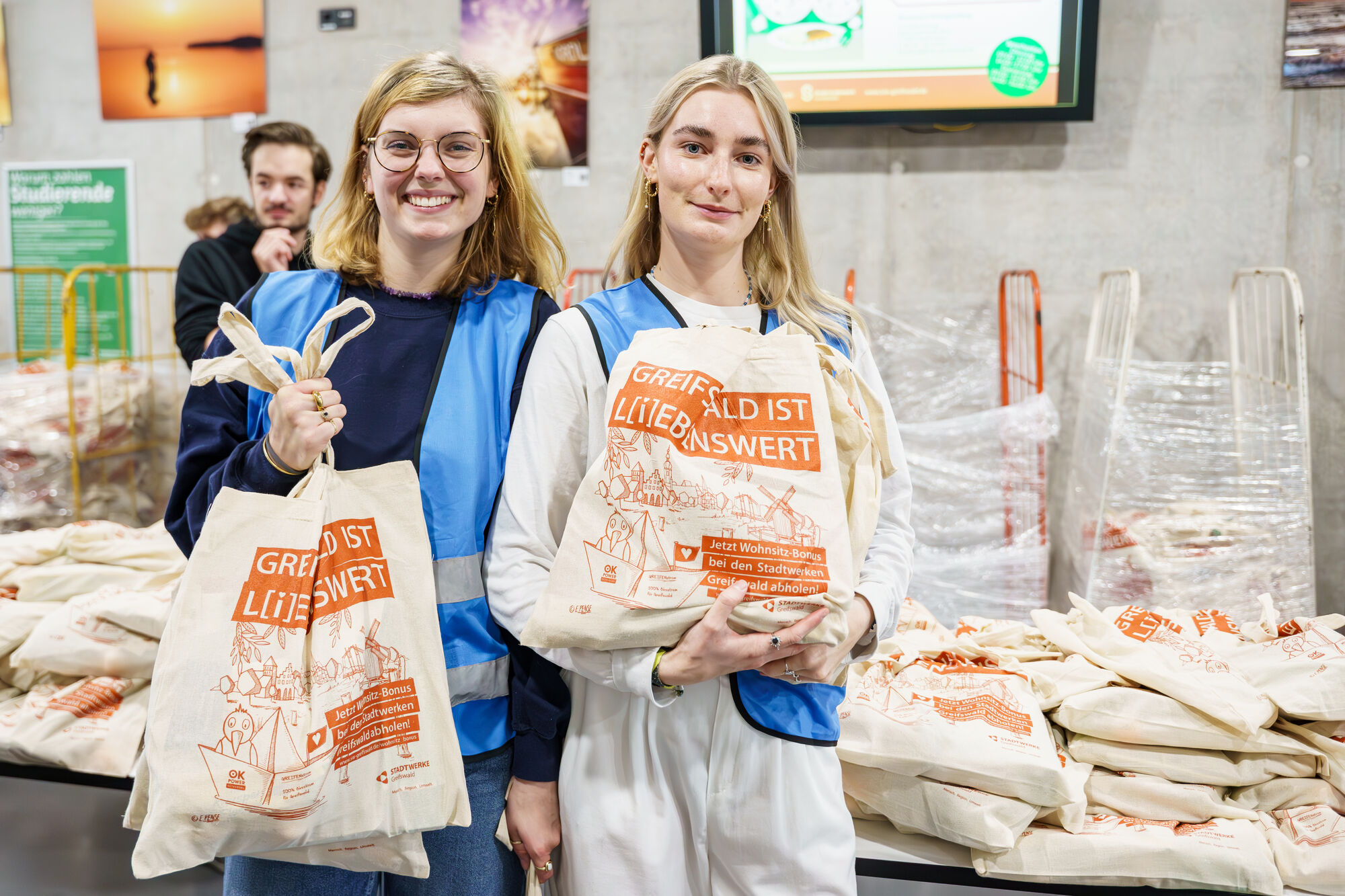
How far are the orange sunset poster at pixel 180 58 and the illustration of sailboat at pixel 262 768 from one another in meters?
4.01

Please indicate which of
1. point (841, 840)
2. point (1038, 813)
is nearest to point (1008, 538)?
point (1038, 813)

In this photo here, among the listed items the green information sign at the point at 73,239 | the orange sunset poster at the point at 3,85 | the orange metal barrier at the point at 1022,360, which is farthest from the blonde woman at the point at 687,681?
the orange sunset poster at the point at 3,85

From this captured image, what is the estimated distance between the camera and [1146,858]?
141 centimetres

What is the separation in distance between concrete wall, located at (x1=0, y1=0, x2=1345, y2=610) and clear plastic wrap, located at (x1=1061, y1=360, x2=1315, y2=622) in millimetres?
687

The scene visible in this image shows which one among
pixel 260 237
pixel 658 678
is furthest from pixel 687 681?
pixel 260 237

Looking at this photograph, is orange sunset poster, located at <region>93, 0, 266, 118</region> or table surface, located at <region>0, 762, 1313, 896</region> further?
orange sunset poster, located at <region>93, 0, 266, 118</region>

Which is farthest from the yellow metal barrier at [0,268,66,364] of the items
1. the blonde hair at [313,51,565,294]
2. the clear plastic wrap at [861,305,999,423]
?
the blonde hair at [313,51,565,294]

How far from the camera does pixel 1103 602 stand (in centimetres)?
284

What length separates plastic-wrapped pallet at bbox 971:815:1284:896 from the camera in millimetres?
1387

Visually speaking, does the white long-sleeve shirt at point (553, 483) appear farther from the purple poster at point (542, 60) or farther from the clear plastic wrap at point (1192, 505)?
the purple poster at point (542, 60)

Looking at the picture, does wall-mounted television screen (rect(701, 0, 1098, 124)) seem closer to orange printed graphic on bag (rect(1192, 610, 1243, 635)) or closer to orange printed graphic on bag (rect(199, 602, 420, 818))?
orange printed graphic on bag (rect(1192, 610, 1243, 635))

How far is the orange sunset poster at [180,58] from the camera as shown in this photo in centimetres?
418

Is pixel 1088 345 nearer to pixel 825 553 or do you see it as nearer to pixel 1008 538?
pixel 1008 538

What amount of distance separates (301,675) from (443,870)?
33 cm
